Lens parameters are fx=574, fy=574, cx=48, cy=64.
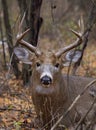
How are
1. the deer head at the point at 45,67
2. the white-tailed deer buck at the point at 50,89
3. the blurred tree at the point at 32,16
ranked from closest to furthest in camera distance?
the deer head at the point at 45,67, the white-tailed deer buck at the point at 50,89, the blurred tree at the point at 32,16

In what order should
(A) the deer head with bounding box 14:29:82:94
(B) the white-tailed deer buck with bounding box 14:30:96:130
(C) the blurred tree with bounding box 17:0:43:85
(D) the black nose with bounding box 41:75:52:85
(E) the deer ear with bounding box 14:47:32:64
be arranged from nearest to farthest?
(D) the black nose with bounding box 41:75:52:85 < (A) the deer head with bounding box 14:29:82:94 < (B) the white-tailed deer buck with bounding box 14:30:96:130 < (E) the deer ear with bounding box 14:47:32:64 < (C) the blurred tree with bounding box 17:0:43:85

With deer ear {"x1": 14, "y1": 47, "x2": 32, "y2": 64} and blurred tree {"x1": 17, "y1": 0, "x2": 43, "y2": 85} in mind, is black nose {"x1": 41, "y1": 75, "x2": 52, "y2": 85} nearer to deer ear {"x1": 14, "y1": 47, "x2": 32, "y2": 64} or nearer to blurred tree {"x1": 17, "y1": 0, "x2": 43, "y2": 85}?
deer ear {"x1": 14, "y1": 47, "x2": 32, "y2": 64}

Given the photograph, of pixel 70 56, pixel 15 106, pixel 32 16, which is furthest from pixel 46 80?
pixel 32 16

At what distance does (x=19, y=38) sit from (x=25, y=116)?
1.34 metres

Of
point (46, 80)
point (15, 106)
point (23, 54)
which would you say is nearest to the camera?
point (46, 80)

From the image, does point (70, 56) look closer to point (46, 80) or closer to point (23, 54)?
point (23, 54)

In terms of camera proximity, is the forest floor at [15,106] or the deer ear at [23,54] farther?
the forest floor at [15,106]

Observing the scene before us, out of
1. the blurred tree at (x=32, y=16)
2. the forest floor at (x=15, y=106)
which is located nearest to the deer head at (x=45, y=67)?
the forest floor at (x=15, y=106)

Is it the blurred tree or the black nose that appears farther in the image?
the blurred tree

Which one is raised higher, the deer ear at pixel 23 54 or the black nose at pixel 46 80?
the deer ear at pixel 23 54

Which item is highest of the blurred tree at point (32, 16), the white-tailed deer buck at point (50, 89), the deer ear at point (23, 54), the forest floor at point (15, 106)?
the blurred tree at point (32, 16)

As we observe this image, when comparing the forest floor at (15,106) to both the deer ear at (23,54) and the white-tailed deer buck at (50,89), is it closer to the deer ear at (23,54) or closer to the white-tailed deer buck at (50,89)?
the white-tailed deer buck at (50,89)

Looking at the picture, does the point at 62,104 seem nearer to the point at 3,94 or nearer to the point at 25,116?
the point at 25,116

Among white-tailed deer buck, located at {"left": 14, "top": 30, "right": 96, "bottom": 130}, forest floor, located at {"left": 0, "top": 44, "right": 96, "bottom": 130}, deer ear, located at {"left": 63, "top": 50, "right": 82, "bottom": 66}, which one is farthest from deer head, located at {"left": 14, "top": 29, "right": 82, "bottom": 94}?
forest floor, located at {"left": 0, "top": 44, "right": 96, "bottom": 130}
